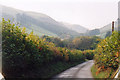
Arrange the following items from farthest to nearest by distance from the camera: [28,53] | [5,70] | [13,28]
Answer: [28,53] < [13,28] < [5,70]

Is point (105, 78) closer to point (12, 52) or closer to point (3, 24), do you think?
point (12, 52)

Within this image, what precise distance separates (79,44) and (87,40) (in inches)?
322

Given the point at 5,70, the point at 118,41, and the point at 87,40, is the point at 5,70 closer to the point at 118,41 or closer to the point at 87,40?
the point at 118,41

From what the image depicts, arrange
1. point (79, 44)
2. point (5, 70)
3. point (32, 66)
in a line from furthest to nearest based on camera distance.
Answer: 1. point (79, 44)
2. point (32, 66)
3. point (5, 70)

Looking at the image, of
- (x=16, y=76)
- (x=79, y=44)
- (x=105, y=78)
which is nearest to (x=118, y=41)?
(x=105, y=78)

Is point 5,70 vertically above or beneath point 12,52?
beneath

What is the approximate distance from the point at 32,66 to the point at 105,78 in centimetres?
717

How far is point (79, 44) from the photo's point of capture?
358 ft

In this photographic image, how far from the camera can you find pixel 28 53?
15.6 meters

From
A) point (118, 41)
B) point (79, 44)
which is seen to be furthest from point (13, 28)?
point (79, 44)

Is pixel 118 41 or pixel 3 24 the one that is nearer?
pixel 3 24

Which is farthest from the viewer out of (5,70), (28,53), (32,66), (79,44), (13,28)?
(79,44)

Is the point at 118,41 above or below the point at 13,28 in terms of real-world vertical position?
below

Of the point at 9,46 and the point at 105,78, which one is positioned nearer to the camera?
the point at 9,46
